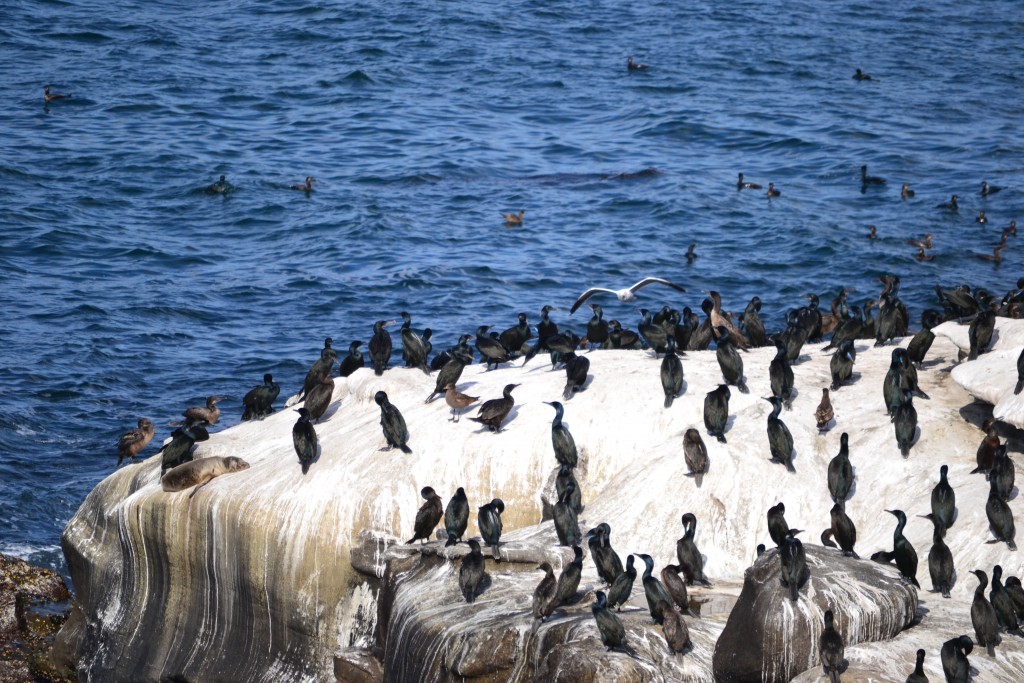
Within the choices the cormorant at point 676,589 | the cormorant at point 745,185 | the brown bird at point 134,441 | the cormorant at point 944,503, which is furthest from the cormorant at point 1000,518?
the cormorant at point 745,185

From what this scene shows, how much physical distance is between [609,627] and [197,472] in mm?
6225

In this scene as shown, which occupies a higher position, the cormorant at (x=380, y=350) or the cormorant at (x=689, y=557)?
the cormorant at (x=380, y=350)

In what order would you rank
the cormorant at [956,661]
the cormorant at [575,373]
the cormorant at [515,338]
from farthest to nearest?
the cormorant at [515,338]
the cormorant at [575,373]
the cormorant at [956,661]

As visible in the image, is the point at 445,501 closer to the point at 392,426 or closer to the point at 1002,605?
the point at 392,426

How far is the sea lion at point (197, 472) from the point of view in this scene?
605 inches

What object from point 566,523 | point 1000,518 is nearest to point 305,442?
point 566,523

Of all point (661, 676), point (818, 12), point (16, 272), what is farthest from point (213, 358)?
point (818, 12)

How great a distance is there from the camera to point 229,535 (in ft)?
49.2

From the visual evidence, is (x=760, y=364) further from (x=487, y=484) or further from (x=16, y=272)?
(x=16, y=272)

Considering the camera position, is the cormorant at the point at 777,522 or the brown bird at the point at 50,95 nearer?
the cormorant at the point at 777,522

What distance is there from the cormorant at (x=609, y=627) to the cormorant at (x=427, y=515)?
3250 millimetres

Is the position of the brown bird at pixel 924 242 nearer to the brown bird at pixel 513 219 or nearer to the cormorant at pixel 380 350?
the brown bird at pixel 513 219

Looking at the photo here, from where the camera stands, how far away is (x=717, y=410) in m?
14.4

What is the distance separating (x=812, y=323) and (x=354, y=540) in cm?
681
